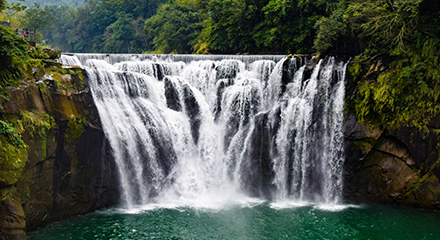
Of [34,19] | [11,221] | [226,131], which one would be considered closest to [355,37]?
[226,131]

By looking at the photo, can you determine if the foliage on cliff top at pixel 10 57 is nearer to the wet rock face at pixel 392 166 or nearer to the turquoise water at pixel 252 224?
the turquoise water at pixel 252 224

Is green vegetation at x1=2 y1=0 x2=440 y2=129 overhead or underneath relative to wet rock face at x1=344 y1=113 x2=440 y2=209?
overhead

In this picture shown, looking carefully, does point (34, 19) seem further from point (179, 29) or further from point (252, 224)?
point (252, 224)

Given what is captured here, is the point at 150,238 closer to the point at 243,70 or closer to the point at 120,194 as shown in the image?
the point at 120,194

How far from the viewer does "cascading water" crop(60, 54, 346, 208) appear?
16703mm

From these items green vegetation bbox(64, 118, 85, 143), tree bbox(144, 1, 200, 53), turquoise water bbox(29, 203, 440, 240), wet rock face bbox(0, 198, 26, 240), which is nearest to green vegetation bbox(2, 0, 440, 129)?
tree bbox(144, 1, 200, 53)

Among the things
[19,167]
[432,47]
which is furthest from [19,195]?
[432,47]

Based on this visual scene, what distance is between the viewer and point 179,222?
14.4 meters

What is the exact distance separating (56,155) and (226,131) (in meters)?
8.01

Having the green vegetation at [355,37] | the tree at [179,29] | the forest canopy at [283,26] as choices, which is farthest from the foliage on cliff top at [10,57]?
the tree at [179,29]

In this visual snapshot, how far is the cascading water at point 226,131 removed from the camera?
16703 mm

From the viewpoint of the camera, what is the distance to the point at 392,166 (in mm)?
15953

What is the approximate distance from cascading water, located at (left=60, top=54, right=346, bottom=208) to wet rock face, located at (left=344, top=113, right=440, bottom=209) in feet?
1.95

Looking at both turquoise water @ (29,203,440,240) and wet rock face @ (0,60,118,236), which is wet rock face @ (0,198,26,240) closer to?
wet rock face @ (0,60,118,236)
